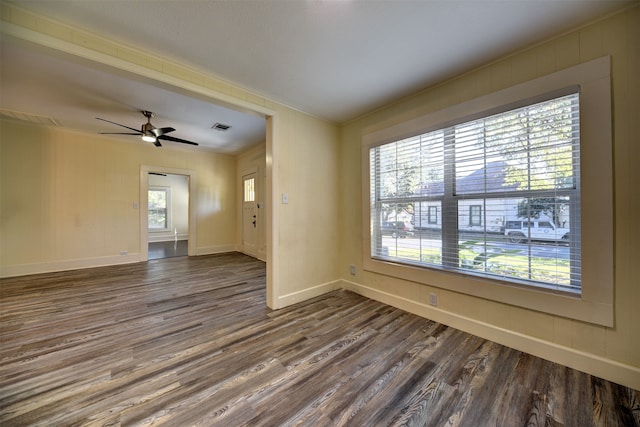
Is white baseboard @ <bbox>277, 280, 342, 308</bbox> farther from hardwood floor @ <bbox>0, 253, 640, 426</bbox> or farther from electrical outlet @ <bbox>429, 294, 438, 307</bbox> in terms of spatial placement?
electrical outlet @ <bbox>429, 294, 438, 307</bbox>

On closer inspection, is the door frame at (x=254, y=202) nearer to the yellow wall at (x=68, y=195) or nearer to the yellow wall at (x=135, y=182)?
the yellow wall at (x=135, y=182)

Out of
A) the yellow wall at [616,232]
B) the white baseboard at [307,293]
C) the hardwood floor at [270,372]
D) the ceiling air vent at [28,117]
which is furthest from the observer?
the ceiling air vent at [28,117]

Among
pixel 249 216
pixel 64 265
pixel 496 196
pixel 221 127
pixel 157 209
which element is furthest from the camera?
pixel 157 209

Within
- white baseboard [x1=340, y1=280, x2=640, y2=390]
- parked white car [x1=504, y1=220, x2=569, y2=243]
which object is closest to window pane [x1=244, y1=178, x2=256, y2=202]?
white baseboard [x1=340, y1=280, x2=640, y2=390]

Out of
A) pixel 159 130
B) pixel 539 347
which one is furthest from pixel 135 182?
pixel 539 347

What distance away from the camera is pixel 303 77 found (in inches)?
90.2

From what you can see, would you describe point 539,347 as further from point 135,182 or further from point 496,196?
point 135,182

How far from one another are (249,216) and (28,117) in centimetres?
400

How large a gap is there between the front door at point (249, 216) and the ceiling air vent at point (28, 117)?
3471mm

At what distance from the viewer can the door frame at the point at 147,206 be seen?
5.04 m

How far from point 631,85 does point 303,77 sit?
8.06 feet

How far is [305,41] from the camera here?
1.81m

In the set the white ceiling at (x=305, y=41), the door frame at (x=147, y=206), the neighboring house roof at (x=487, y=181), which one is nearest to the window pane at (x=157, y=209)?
the door frame at (x=147, y=206)

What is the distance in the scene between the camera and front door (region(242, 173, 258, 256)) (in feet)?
18.6
